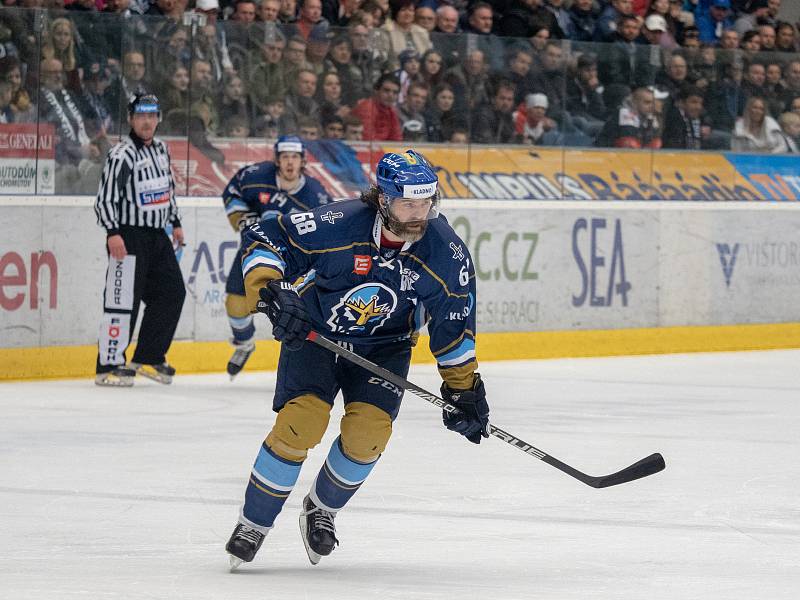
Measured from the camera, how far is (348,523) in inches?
188

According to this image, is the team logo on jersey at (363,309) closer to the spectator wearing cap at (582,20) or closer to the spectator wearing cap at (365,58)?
the spectator wearing cap at (365,58)

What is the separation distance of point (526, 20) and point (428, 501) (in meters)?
5.95

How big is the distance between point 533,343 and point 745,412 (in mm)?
2470

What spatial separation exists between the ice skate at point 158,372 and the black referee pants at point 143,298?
34mm

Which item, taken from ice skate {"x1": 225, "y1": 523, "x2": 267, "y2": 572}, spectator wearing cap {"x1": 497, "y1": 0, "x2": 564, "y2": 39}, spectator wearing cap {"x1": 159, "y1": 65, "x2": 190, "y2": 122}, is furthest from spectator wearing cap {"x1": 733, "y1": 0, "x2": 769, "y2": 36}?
ice skate {"x1": 225, "y1": 523, "x2": 267, "y2": 572}

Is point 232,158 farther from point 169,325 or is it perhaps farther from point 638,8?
point 638,8

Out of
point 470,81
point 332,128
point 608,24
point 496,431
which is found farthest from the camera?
point 608,24

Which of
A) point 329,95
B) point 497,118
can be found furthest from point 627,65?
point 329,95

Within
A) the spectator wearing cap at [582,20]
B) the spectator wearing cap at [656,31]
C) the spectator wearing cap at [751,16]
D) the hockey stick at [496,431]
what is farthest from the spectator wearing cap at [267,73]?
the hockey stick at [496,431]

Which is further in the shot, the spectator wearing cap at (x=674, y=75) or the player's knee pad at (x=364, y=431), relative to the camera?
the spectator wearing cap at (x=674, y=75)

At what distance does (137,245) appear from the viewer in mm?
8109

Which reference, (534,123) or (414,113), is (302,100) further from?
(534,123)

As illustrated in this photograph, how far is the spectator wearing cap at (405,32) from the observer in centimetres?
972

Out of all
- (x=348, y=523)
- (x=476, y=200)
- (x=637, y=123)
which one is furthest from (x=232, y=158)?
(x=348, y=523)
